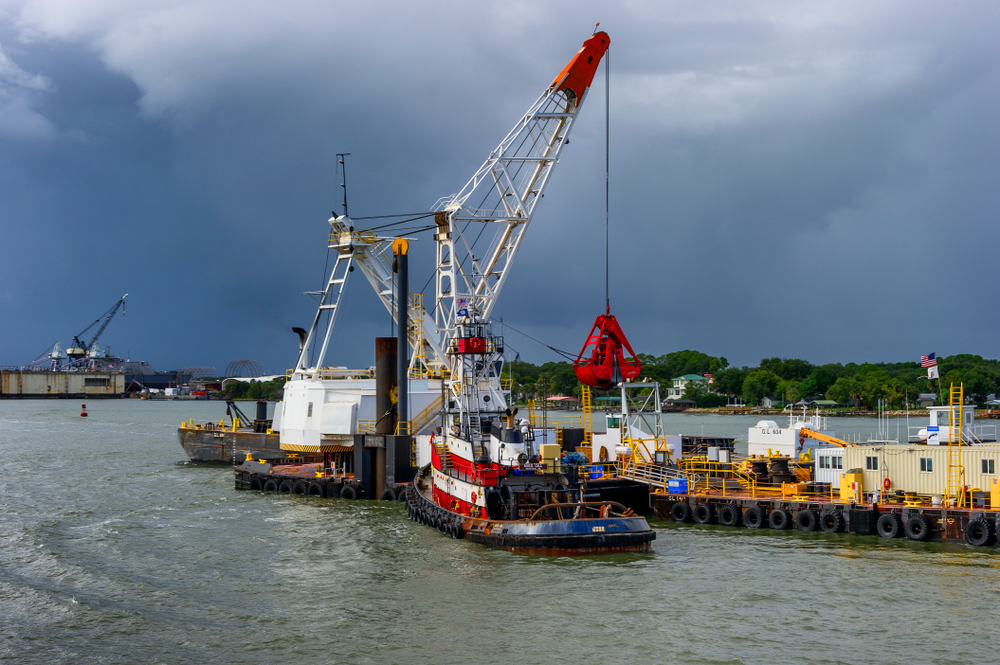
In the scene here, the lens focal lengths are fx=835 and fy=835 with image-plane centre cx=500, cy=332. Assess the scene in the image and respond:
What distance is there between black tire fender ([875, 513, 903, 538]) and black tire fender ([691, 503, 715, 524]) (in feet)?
19.1

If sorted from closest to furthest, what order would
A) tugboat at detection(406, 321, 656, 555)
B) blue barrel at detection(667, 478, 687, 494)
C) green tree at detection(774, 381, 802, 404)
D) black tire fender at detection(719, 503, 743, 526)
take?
tugboat at detection(406, 321, 656, 555) < black tire fender at detection(719, 503, 743, 526) < blue barrel at detection(667, 478, 687, 494) < green tree at detection(774, 381, 802, 404)

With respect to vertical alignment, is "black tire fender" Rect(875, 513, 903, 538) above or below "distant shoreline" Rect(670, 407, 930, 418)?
above

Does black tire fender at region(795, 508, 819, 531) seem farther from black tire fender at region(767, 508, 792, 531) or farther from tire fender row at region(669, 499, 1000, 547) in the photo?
black tire fender at region(767, 508, 792, 531)

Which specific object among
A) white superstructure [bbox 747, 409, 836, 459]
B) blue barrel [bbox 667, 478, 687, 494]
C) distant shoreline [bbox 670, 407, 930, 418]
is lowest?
distant shoreline [bbox 670, 407, 930, 418]

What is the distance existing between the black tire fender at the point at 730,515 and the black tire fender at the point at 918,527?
18.3ft

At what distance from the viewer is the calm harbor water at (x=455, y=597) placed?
1748 centimetres

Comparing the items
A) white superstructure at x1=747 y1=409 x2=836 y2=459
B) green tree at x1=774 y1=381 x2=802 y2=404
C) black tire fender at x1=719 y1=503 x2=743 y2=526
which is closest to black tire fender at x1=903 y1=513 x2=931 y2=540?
black tire fender at x1=719 y1=503 x2=743 y2=526

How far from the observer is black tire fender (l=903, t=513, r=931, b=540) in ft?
85.5

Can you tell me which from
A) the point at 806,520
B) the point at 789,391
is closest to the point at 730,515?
the point at 806,520

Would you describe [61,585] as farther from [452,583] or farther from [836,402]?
[836,402]

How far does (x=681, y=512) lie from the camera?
104 ft

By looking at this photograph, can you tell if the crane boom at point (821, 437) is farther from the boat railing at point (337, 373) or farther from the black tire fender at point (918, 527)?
the boat railing at point (337, 373)

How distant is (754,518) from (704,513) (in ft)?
6.44

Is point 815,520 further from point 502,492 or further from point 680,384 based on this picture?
point 680,384
